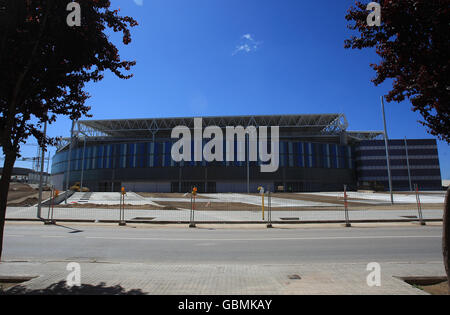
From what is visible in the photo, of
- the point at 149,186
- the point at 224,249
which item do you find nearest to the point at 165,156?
the point at 149,186

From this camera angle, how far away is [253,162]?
7088 centimetres

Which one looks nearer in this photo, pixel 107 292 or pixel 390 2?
pixel 390 2

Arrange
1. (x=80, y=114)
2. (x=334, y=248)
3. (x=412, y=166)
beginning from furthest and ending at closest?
1. (x=412, y=166)
2. (x=334, y=248)
3. (x=80, y=114)

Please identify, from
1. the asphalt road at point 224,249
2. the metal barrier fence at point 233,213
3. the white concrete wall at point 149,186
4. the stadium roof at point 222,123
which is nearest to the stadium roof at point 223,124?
the stadium roof at point 222,123

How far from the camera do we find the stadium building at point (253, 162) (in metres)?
70.6

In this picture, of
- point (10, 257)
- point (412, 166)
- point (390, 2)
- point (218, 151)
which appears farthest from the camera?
point (412, 166)

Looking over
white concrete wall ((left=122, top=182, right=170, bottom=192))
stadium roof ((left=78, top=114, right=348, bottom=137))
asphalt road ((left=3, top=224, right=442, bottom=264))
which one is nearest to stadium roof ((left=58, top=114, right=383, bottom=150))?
stadium roof ((left=78, top=114, right=348, bottom=137))

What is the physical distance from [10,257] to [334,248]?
9.65 m

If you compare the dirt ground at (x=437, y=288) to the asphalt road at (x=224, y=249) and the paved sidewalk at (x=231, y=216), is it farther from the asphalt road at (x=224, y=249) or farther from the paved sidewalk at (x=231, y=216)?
the paved sidewalk at (x=231, y=216)

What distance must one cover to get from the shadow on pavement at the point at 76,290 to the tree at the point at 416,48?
5.71 m

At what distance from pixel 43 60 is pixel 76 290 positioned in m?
3.94

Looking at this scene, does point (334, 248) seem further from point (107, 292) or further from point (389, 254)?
point (107, 292)
